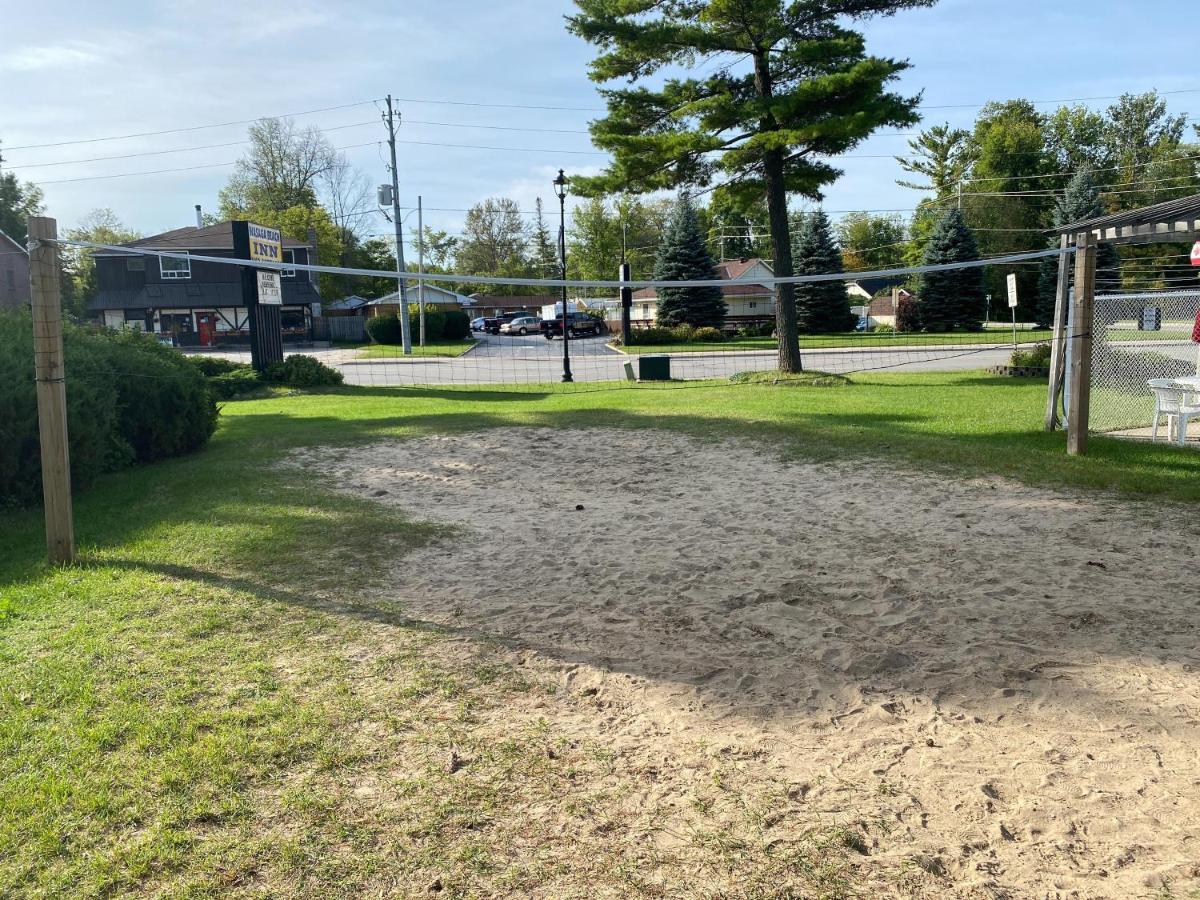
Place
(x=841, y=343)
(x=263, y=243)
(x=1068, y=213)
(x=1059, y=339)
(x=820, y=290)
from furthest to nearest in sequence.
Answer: (x=1068, y=213) < (x=820, y=290) < (x=841, y=343) < (x=263, y=243) < (x=1059, y=339)

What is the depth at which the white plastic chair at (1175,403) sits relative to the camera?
1007 cm

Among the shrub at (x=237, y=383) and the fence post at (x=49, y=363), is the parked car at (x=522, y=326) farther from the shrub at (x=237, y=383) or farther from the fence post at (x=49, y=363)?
the fence post at (x=49, y=363)

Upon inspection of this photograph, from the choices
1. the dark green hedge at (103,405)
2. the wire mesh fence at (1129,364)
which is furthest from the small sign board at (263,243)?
the wire mesh fence at (1129,364)

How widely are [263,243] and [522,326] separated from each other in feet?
115

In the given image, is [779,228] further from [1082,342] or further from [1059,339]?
[1082,342]

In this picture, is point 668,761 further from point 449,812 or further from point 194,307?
point 194,307

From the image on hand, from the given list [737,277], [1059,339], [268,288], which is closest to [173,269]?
[268,288]

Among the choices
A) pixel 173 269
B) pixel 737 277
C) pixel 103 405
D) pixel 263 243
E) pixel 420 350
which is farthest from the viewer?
pixel 737 277

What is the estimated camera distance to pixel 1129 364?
16.3 metres

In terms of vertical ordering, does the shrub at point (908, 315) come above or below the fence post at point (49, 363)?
above

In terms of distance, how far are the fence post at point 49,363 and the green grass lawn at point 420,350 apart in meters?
33.6

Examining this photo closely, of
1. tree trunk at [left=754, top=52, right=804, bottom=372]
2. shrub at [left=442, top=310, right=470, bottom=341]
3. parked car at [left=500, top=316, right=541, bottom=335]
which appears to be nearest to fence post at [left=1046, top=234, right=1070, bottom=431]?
tree trunk at [left=754, top=52, right=804, bottom=372]

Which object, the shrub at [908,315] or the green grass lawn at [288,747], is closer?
the green grass lawn at [288,747]

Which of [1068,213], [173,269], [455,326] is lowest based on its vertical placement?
[455,326]
